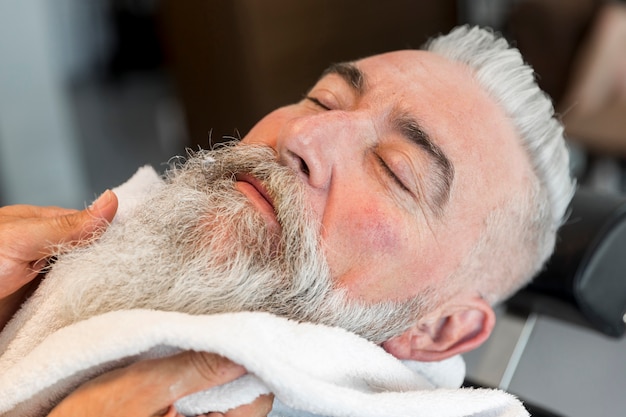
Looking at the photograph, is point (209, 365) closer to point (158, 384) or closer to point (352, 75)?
point (158, 384)

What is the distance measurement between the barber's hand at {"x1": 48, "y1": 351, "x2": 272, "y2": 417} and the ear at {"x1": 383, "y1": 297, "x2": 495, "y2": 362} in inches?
13.7

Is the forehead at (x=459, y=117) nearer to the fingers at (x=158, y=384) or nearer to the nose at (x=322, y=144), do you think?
the nose at (x=322, y=144)

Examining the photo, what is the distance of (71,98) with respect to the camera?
3543 millimetres

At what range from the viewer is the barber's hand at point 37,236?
3.05 ft

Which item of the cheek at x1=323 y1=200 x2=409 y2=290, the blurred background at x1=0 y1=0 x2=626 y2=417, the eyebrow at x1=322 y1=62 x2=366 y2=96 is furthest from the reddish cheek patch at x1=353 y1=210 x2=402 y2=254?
the blurred background at x1=0 y1=0 x2=626 y2=417

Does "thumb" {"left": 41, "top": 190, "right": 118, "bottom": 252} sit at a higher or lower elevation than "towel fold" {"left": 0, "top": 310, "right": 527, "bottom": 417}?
higher

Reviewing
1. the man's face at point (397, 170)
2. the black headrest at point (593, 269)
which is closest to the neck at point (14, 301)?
the man's face at point (397, 170)

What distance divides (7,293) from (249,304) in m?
0.36

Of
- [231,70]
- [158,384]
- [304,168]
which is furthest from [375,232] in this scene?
[231,70]

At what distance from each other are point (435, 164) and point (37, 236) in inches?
22.6

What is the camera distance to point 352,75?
106 cm

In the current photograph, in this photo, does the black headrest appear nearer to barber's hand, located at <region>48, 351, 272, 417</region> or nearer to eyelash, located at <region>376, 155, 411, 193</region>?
eyelash, located at <region>376, 155, 411, 193</region>

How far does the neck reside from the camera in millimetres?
992

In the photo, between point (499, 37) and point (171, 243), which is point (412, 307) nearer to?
point (171, 243)
